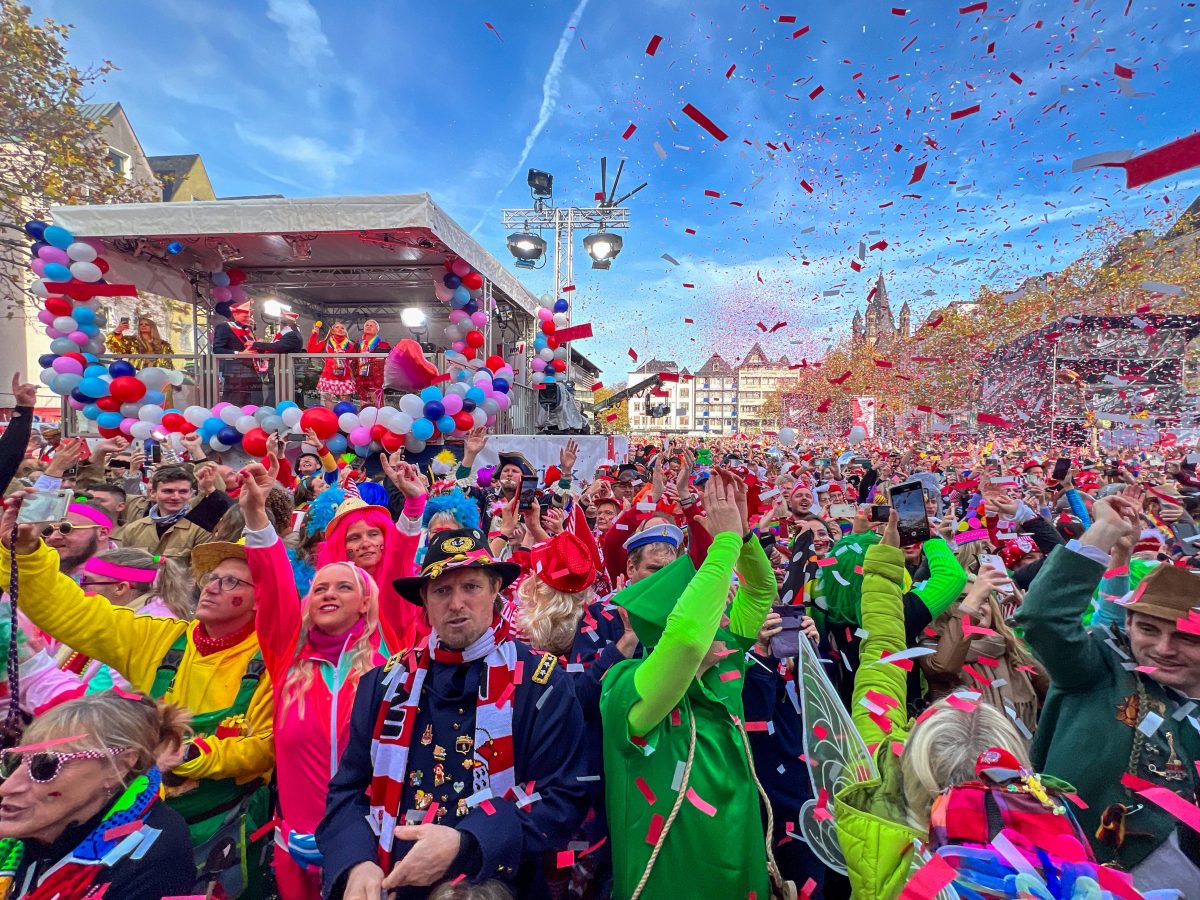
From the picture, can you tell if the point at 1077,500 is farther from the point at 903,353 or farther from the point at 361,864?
the point at 903,353

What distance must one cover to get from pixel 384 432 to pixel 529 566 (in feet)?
17.6

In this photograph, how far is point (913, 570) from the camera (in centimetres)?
427

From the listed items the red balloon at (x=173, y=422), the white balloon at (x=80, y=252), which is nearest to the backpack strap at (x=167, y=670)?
the red balloon at (x=173, y=422)

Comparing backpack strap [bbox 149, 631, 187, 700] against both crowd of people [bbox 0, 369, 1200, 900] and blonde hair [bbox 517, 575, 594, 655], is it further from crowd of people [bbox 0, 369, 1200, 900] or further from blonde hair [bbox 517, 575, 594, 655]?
blonde hair [bbox 517, 575, 594, 655]

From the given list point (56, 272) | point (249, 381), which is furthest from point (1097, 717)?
point (56, 272)

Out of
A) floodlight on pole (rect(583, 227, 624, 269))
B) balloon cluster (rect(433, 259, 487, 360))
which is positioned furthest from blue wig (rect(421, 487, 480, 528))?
floodlight on pole (rect(583, 227, 624, 269))

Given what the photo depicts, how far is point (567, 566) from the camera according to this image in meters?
2.99

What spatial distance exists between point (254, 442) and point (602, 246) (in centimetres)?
1085

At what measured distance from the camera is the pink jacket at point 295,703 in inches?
88.4

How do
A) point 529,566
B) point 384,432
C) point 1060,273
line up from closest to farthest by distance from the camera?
point 529,566 < point 384,432 < point 1060,273

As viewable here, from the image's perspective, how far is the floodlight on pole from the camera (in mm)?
16470

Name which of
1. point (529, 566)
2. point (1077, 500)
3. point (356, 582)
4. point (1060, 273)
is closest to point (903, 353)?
point (1060, 273)

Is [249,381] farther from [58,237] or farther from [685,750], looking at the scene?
[685,750]

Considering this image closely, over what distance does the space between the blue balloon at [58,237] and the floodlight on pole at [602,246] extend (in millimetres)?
10997
